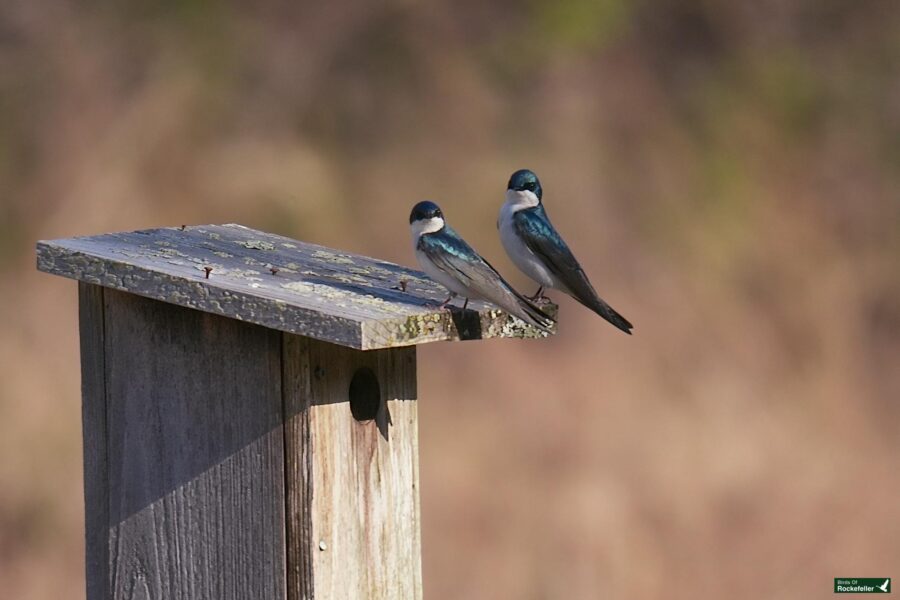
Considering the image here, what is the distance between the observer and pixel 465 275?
2424 mm

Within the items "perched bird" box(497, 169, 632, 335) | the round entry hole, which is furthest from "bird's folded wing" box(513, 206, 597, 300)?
the round entry hole

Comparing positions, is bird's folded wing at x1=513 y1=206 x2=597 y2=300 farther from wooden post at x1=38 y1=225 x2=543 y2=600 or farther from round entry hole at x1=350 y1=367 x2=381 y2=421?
round entry hole at x1=350 y1=367 x2=381 y2=421

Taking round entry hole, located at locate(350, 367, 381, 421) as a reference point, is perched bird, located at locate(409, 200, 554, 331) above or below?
above

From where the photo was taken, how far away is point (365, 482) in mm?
2557

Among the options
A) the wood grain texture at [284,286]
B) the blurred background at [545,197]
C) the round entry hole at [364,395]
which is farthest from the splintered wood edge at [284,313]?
the blurred background at [545,197]

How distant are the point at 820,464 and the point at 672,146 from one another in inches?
64.8

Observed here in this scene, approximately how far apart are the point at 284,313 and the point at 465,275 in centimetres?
32

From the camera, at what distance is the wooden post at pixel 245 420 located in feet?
7.98

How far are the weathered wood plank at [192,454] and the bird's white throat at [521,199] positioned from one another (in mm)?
998

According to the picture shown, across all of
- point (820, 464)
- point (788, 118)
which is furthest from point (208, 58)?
point (820, 464)

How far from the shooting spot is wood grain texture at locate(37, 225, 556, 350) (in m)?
2.28

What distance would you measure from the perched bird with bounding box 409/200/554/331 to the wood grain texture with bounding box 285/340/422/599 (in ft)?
0.66

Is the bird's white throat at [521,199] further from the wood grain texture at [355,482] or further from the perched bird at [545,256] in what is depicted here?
the wood grain texture at [355,482]

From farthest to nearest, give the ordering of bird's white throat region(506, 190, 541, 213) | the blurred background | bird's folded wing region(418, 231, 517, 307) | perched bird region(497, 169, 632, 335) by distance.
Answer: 1. the blurred background
2. bird's white throat region(506, 190, 541, 213)
3. perched bird region(497, 169, 632, 335)
4. bird's folded wing region(418, 231, 517, 307)
